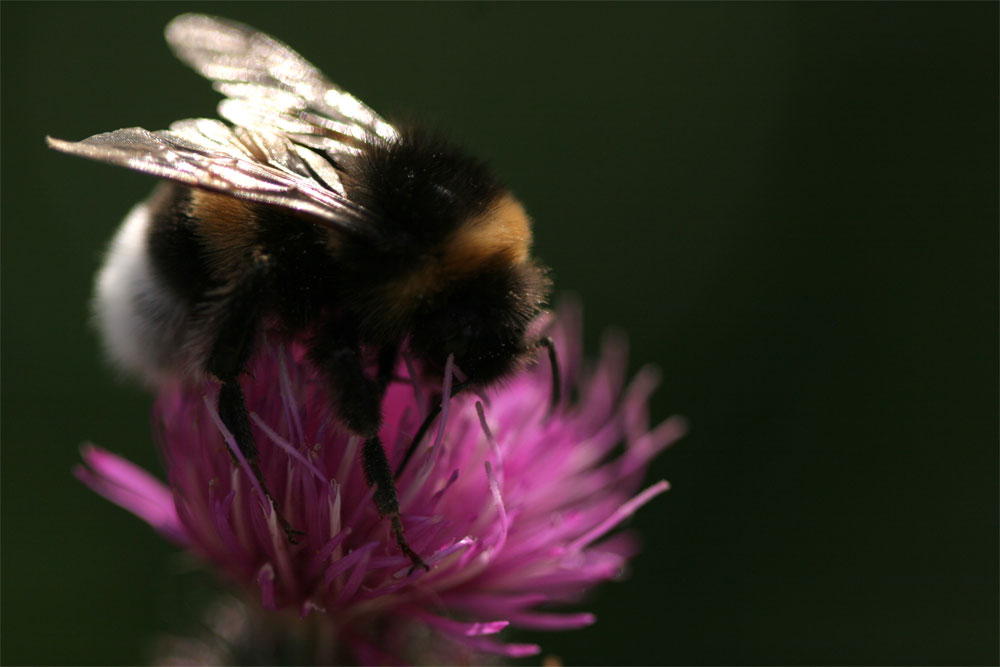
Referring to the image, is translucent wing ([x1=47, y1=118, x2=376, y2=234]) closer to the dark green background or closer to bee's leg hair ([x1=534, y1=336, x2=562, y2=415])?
bee's leg hair ([x1=534, y1=336, x2=562, y2=415])

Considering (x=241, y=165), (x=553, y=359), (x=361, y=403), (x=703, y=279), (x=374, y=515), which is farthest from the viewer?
(x=703, y=279)

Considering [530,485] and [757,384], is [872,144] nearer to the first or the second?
[757,384]

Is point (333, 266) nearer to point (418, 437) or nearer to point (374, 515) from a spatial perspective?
point (418, 437)

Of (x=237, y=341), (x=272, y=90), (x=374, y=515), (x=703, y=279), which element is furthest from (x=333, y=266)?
(x=703, y=279)

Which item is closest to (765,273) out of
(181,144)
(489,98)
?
(489,98)

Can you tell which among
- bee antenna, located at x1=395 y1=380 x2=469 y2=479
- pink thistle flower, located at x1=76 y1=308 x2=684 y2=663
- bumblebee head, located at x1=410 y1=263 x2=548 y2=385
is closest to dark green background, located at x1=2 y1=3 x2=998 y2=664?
pink thistle flower, located at x1=76 y1=308 x2=684 y2=663

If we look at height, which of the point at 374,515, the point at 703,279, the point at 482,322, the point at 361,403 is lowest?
the point at 374,515
